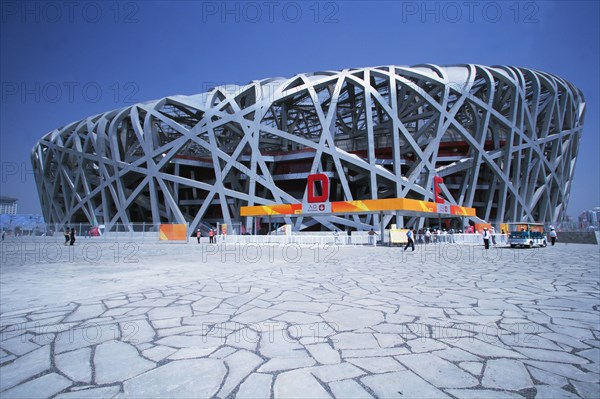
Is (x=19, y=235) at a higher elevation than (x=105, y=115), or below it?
below

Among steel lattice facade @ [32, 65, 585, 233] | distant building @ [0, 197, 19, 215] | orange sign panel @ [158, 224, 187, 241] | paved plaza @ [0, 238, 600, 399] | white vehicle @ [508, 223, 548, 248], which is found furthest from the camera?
distant building @ [0, 197, 19, 215]

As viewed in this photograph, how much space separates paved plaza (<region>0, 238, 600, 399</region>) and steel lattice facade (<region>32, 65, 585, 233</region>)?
1112 inches

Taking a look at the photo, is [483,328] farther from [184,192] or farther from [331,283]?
[184,192]

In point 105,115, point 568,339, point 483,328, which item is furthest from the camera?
point 105,115

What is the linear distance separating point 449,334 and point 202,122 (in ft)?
127

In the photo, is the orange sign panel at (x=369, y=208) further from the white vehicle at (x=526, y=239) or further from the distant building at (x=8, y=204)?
the distant building at (x=8, y=204)

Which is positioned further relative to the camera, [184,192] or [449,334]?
[184,192]

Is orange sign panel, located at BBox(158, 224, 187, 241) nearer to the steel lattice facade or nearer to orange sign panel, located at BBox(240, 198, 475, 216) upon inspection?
the steel lattice facade

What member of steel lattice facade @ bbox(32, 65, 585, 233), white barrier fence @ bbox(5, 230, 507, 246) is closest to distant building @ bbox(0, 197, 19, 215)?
steel lattice facade @ bbox(32, 65, 585, 233)

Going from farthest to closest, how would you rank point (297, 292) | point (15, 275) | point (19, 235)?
point (19, 235) < point (15, 275) < point (297, 292)

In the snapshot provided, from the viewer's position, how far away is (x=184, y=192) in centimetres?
4694

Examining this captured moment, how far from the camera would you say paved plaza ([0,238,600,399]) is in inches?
110

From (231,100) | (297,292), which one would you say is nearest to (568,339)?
(297,292)

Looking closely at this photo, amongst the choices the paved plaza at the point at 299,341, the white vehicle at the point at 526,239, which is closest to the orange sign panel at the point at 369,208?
the white vehicle at the point at 526,239
